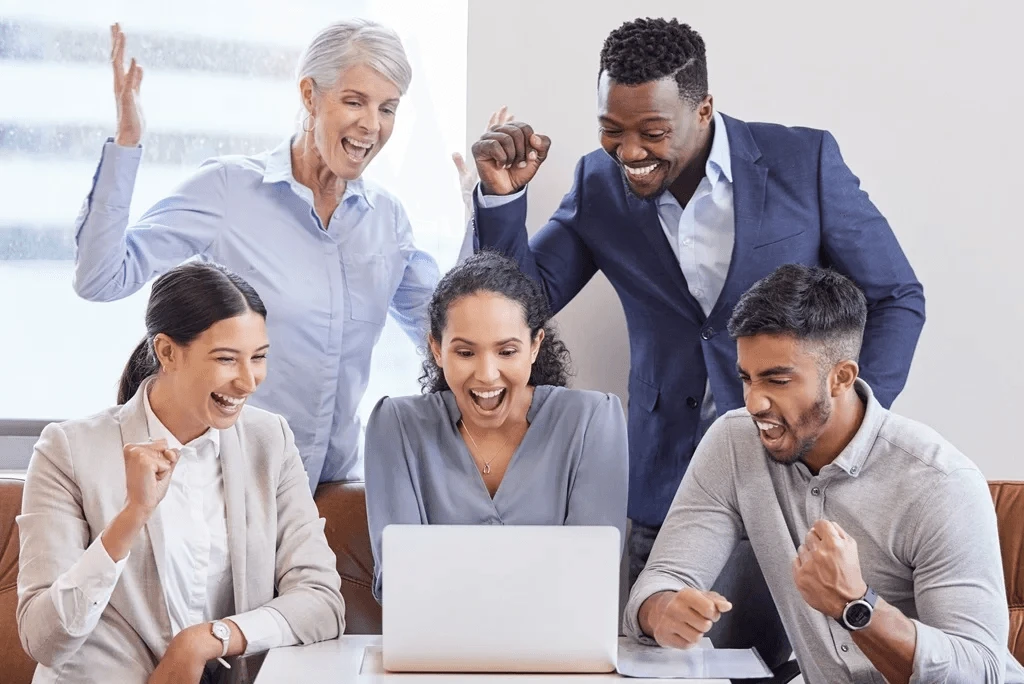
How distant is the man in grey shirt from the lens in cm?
174

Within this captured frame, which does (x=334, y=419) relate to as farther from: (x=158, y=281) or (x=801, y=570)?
(x=801, y=570)

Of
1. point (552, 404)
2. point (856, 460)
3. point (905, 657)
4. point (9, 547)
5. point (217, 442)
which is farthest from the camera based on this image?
point (9, 547)

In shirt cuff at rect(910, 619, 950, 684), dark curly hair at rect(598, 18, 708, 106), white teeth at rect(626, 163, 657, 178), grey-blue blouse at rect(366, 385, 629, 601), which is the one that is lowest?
shirt cuff at rect(910, 619, 950, 684)

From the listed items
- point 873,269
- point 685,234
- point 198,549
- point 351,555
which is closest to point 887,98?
point 873,269

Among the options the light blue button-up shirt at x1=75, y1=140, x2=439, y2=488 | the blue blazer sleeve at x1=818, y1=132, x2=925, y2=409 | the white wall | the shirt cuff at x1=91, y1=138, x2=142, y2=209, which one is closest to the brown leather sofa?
the light blue button-up shirt at x1=75, y1=140, x2=439, y2=488

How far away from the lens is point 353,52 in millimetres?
2418

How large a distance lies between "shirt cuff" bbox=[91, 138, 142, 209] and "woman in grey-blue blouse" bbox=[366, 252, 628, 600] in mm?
660

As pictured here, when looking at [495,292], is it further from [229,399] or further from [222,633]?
[222,633]

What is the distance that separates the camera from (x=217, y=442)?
208 centimetres

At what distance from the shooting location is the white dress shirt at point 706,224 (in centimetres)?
234

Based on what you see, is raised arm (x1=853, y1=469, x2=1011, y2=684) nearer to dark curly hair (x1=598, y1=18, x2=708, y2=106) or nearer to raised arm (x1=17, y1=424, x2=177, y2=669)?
dark curly hair (x1=598, y1=18, x2=708, y2=106)

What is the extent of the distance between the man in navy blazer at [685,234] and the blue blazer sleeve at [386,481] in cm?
47

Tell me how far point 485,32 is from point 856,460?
1406 mm

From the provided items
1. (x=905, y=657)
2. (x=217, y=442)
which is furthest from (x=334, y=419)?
(x=905, y=657)
